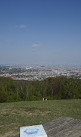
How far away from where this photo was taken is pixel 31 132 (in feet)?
8.89

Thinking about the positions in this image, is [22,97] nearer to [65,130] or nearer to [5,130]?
[5,130]

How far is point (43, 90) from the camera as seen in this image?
114ft

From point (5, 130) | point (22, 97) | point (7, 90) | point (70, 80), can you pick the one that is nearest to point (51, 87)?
point (70, 80)

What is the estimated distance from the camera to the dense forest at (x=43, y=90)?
31.3 metres

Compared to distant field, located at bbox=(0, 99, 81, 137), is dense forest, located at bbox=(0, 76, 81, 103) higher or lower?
lower

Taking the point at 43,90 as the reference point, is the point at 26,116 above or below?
above

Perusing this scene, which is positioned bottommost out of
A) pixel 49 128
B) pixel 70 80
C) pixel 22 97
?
pixel 22 97

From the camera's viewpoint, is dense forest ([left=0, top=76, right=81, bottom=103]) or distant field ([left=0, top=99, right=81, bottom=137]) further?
dense forest ([left=0, top=76, right=81, bottom=103])

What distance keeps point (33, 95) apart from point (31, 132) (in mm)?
30804

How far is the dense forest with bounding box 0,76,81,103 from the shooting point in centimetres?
3133

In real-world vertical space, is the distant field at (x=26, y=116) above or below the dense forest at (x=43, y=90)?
above

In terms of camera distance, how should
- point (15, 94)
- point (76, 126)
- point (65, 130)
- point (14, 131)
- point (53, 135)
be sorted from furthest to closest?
point (15, 94) < point (14, 131) < point (76, 126) < point (65, 130) < point (53, 135)

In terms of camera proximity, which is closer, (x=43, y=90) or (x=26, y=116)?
(x=26, y=116)

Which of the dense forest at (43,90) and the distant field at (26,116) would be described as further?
the dense forest at (43,90)
